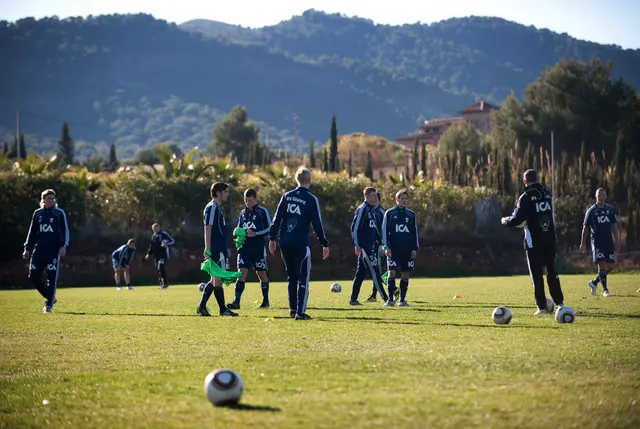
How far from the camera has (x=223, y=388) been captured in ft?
26.6

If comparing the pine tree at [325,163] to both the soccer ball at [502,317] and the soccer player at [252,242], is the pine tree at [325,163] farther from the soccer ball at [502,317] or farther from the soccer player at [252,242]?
the soccer ball at [502,317]

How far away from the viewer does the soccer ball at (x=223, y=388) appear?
26.6 ft

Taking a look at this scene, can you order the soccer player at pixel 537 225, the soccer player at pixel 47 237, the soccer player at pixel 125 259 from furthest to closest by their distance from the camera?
the soccer player at pixel 125 259
the soccer player at pixel 47 237
the soccer player at pixel 537 225

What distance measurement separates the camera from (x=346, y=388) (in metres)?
8.98

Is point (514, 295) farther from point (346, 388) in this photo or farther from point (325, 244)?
point (346, 388)

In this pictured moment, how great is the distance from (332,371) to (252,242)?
11.0 metres

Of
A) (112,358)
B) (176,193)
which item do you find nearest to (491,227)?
(176,193)

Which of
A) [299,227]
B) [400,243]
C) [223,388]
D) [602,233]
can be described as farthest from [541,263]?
[223,388]

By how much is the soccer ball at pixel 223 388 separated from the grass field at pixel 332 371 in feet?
0.37

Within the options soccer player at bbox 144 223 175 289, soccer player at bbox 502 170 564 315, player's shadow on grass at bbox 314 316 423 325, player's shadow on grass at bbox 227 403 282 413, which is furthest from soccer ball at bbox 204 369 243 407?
soccer player at bbox 144 223 175 289

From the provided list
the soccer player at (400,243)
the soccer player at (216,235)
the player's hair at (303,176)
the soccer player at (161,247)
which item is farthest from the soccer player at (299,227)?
the soccer player at (161,247)

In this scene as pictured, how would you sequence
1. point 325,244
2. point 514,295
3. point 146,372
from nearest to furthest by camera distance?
point 146,372, point 325,244, point 514,295

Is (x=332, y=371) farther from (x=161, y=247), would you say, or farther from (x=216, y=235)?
(x=161, y=247)

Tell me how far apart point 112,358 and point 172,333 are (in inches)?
117
